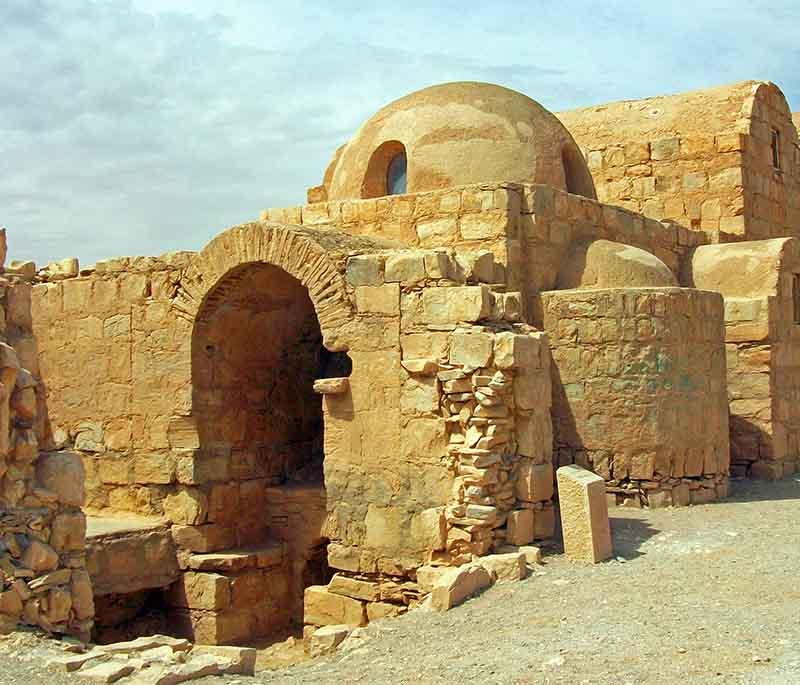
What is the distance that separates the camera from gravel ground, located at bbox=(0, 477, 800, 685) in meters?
4.66

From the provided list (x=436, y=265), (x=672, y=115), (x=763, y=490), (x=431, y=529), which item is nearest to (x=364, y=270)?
(x=436, y=265)

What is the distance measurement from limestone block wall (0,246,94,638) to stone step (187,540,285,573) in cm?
249

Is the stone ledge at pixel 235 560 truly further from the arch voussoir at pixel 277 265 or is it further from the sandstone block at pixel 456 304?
the sandstone block at pixel 456 304

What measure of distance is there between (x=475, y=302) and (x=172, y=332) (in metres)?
3.01

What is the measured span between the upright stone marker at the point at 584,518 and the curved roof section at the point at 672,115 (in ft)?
24.4

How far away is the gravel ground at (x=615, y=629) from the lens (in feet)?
15.3

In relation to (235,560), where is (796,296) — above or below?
above

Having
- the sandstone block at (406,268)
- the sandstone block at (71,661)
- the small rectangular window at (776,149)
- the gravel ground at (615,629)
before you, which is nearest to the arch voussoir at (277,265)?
the sandstone block at (406,268)

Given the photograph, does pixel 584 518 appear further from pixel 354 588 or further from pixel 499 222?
pixel 499 222

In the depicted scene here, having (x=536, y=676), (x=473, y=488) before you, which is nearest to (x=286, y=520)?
(x=473, y=488)

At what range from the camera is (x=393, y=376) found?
7.38 meters

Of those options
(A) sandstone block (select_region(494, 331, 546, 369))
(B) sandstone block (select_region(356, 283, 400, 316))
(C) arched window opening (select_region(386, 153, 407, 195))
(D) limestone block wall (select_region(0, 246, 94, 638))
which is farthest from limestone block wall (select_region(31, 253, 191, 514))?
(A) sandstone block (select_region(494, 331, 546, 369))

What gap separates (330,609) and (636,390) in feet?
9.75

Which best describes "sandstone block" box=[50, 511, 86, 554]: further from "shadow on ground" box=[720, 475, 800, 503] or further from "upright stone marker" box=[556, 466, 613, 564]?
"shadow on ground" box=[720, 475, 800, 503]
